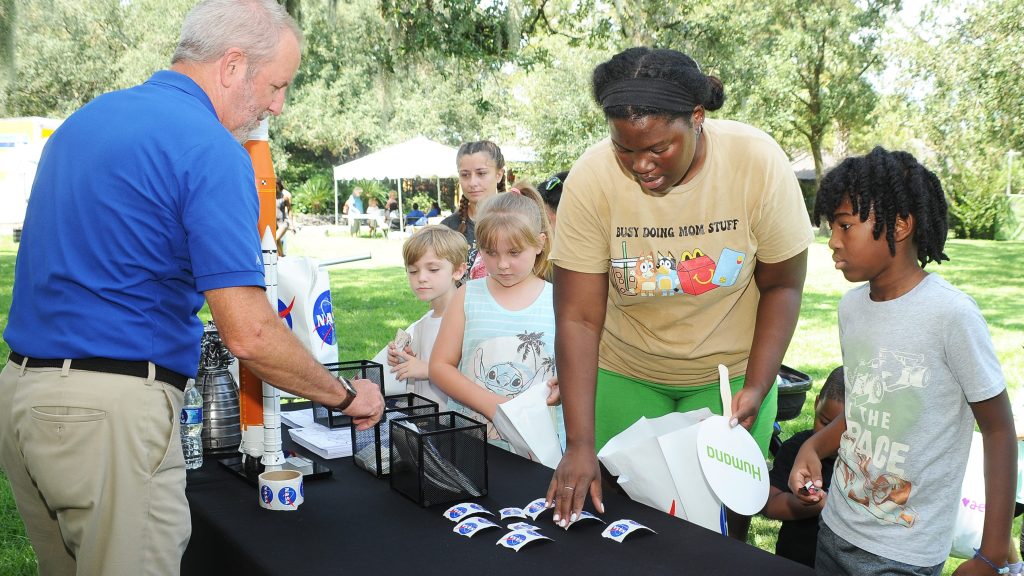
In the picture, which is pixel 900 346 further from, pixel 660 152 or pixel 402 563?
pixel 402 563

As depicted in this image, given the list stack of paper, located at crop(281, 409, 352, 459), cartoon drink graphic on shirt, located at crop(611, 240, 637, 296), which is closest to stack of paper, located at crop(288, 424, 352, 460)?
stack of paper, located at crop(281, 409, 352, 459)

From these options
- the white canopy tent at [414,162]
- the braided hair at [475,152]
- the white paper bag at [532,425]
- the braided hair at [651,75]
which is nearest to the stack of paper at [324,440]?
the white paper bag at [532,425]

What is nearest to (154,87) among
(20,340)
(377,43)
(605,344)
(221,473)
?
(20,340)

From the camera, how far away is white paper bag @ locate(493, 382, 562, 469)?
2.03 m

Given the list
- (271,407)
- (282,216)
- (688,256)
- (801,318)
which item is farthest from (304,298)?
(282,216)

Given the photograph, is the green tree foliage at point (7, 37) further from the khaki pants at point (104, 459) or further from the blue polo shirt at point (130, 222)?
the khaki pants at point (104, 459)

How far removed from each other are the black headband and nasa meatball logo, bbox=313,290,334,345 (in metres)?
1.22

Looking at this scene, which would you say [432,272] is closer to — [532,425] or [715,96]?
[532,425]

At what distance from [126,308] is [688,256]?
1209 millimetres

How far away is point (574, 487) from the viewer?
166 cm

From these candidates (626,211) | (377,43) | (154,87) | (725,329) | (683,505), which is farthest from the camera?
(377,43)

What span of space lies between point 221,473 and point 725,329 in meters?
1.31

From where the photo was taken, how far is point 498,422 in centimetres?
207

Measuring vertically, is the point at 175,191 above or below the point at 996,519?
above
